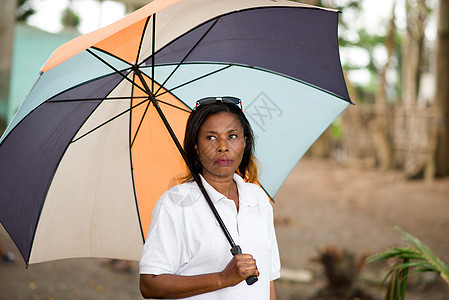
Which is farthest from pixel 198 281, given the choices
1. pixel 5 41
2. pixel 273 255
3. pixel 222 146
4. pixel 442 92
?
pixel 442 92

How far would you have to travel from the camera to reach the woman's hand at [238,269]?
1657 millimetres

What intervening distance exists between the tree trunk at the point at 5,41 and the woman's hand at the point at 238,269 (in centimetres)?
627

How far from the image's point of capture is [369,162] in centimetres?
1499

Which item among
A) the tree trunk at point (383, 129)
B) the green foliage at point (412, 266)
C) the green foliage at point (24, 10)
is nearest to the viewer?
the green foliage at point (412, 266)

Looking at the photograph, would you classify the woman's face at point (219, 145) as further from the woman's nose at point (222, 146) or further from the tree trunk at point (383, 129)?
the tree trunk at point (383, 129)

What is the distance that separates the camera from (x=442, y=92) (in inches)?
484

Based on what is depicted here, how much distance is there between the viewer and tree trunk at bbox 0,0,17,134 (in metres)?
7.09

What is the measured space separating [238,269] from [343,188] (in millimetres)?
11103

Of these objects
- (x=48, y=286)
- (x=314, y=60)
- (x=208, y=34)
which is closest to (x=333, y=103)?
(x=314, y=60)

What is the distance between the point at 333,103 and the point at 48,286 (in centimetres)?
441

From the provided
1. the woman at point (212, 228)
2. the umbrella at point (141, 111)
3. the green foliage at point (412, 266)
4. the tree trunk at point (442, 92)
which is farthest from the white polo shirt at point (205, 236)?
the tree trunk at point (442, 92)

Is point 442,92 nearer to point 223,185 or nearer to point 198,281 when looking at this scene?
point 223,185

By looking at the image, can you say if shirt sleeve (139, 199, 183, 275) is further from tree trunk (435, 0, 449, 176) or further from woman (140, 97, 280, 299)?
tree trunk (435, 0, 449, 176)

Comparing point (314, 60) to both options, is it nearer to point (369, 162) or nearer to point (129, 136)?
point (129, 136)
